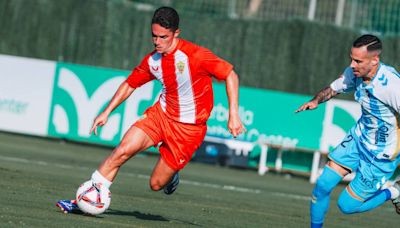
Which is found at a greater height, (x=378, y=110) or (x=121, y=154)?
(x=378, y=110)

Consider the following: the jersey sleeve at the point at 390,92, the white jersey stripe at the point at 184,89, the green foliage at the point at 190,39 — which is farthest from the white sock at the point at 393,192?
→ the green foliage at the point at 190,39

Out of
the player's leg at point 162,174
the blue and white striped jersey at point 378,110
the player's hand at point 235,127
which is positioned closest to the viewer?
the player's hand at point 235,127

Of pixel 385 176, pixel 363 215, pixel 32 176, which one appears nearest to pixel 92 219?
pixel 385 176

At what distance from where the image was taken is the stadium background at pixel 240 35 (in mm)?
22938

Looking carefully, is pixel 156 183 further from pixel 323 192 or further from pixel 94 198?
pixel 323 192

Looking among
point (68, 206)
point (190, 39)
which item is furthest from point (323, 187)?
point (190, 39)

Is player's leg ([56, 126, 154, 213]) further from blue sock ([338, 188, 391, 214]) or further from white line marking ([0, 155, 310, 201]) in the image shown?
white line marking ([0, 155, 310, 201])

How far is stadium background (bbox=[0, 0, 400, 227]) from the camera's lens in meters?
22.9

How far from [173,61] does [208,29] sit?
44.3 feet

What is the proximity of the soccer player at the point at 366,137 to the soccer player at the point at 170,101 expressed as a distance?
1.08 metres

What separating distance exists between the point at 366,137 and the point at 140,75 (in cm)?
239

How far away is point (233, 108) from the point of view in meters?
10.2

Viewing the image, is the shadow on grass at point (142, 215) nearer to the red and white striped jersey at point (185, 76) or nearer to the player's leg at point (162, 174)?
the player's leg at point (162, 174)

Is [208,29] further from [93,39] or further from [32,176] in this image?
[32,176]
